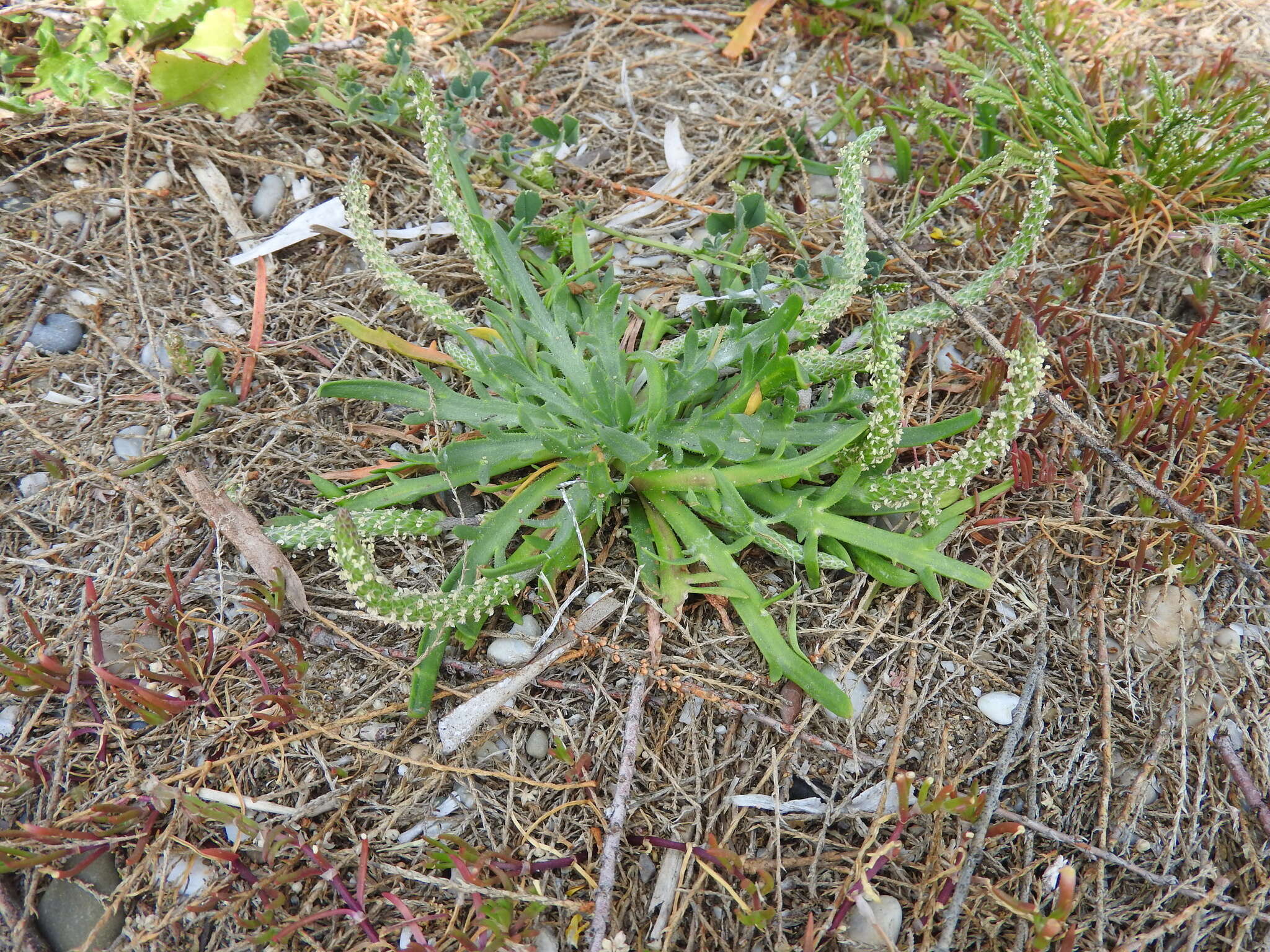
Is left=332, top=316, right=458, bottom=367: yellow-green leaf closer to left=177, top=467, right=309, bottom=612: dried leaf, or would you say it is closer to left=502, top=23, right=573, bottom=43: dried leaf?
left=177, top=467, right=309, bottom=612: dried leaf

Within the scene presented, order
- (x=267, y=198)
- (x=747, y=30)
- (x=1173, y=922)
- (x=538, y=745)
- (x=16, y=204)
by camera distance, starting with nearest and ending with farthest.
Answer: (x=1173, y=922)
(x=538, y=745)
(x=16, y=204)
(x=267, y=198)
(x=747, y=30)

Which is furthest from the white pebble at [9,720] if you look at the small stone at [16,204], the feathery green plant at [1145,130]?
the feathery green plant at [1145,130]

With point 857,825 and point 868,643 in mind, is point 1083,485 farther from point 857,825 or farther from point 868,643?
point 857,825

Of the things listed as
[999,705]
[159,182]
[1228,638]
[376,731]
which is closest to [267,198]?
[159,182]

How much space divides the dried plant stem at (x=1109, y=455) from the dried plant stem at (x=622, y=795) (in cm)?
103

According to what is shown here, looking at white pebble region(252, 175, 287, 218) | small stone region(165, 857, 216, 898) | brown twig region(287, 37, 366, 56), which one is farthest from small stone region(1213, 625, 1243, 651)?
brown twig region(287, 37, 366, 56)

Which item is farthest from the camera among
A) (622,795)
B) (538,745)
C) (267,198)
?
(267,198)

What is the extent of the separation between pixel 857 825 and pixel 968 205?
1.98 metres

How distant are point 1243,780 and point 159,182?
3465 millimetres

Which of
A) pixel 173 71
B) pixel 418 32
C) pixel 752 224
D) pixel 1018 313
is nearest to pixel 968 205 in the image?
pixel 1018 313

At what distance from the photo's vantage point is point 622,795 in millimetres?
1656

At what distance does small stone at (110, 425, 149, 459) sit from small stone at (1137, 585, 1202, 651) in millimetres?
2679

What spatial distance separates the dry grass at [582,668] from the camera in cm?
164

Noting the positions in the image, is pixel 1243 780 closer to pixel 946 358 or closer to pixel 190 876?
pixel 946 358
